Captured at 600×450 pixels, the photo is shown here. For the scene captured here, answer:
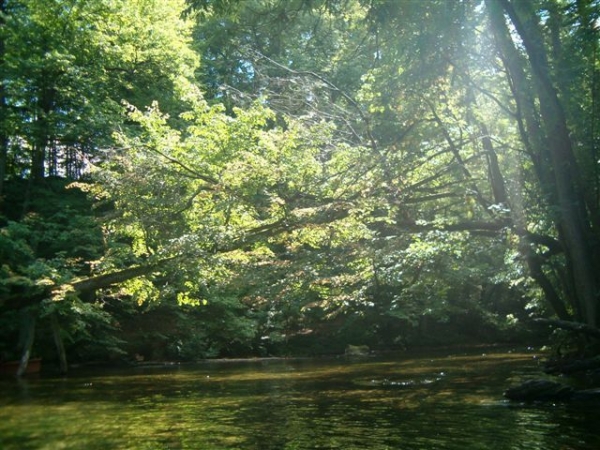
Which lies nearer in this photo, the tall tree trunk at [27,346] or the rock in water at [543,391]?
the rock in water at [543,391]

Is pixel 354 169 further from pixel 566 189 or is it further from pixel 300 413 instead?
pixel 300 413

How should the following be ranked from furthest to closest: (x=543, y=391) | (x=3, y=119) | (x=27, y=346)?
(x=3, y=119) → (x=27, y=346) → (x=543, y=391)

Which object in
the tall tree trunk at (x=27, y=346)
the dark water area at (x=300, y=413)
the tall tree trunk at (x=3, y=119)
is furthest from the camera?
the tall tree trunk at (x=3, y=119)

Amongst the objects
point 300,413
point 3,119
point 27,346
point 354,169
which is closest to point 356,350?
point 27,346

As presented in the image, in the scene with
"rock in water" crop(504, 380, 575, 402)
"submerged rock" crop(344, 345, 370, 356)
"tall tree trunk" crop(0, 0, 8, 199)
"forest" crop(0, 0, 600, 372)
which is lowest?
"rock in water" crop(504, 380, 575, 402)

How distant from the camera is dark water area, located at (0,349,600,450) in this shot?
6.86 metres

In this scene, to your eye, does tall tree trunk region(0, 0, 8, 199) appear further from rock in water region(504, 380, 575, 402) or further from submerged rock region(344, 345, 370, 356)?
rock in water region(504, 380, 575, 402)

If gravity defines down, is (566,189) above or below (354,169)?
below

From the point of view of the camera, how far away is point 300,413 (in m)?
8.98

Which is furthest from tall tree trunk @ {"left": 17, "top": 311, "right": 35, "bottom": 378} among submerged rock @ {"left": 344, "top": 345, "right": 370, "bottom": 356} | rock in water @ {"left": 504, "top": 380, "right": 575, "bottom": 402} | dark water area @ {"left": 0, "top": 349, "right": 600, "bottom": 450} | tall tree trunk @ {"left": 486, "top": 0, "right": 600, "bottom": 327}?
tall tree trunk @ {"left": 486, "top": 0, "right": 600, "bottom": 327}

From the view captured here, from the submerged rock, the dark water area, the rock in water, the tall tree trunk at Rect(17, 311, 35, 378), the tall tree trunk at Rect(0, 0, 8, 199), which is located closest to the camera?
the dark water area

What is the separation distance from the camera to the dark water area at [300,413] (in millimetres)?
6855

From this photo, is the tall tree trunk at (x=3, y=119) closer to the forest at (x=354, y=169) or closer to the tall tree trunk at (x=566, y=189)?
the forest at (x=354, y=169)

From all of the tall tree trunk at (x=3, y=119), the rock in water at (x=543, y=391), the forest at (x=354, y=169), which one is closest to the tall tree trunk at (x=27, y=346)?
the forest at (x=354, y=169)
